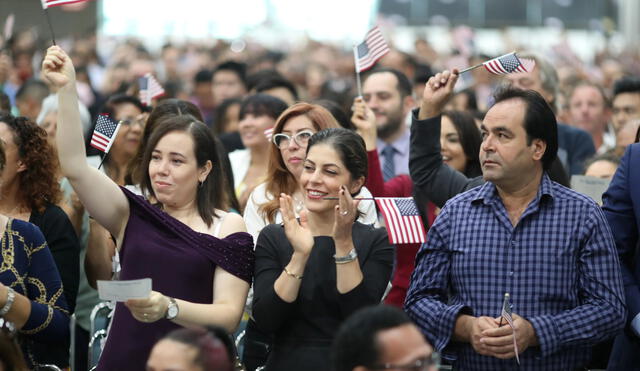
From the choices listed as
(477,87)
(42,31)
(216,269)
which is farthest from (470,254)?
(42,31)

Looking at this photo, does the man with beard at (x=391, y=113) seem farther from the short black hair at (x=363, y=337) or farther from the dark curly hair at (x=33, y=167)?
the short black hair at (x=363, y=337)

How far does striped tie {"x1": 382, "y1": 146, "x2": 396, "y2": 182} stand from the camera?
825 cm

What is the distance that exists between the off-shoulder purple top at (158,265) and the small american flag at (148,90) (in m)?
3.03

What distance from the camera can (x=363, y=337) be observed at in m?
3.94

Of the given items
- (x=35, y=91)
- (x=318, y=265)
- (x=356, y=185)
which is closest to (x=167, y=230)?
(x=318, y=265)

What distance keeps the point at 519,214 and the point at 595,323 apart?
0.59m

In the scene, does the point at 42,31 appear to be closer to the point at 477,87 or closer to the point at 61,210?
the point at 477,87

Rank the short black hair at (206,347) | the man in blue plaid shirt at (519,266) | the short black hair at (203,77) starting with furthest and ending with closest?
1. the short black hair at (203,77)
2. the man in blue plaid shirt at (519,266)
3. the short black hair at (206,347)

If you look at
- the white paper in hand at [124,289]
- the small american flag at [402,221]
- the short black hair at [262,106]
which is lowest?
the white paper in hand at [124,289]

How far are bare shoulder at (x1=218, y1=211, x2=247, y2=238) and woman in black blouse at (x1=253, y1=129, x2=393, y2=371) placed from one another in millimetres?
118

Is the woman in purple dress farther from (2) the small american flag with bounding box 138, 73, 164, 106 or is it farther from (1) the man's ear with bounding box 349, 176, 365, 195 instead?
(2) the small american flag with bounding box 138, 73, 164, 106

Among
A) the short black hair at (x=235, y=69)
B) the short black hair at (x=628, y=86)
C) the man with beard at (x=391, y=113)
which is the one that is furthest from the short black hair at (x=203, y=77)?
the short black hair at (x=628, y=86)

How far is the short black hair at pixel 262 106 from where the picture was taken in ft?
26.3

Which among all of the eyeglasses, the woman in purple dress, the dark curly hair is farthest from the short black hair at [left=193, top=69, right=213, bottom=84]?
the woman in purple dress
